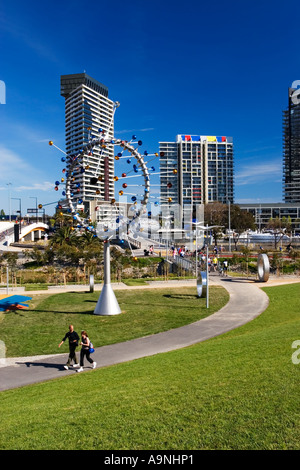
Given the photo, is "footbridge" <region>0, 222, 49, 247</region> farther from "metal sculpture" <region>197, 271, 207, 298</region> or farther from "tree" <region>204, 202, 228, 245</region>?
"metal sculpture" <region>197, 271, 207, 298</region>

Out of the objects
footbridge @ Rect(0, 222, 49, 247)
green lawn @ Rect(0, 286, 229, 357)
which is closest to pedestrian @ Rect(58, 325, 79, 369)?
green lawn @ Rect(0, 286, 229, 357)

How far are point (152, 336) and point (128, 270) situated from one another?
2734 cm

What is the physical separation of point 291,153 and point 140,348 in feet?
586

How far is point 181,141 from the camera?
19362 centimetres

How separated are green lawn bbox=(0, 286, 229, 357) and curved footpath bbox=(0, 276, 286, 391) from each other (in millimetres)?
671

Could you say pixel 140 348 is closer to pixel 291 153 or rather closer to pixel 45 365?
pixel 45 365

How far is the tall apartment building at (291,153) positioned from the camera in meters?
170

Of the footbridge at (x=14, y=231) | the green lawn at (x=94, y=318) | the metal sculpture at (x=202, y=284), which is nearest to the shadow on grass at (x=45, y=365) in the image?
the green lawn at (x=94, y=318)

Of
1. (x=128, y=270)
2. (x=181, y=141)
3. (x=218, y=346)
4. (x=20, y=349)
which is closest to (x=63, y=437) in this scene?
(x=218, y=346)

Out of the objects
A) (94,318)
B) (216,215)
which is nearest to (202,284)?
(94,318)

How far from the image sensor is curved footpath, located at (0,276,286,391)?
1223cm

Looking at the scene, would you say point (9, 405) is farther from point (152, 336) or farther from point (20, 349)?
point (152, 336)

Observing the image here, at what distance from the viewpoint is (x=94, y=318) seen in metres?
19.3

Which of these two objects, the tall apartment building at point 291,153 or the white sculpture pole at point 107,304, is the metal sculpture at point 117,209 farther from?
the tall apartment building at point 291,153
